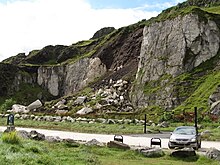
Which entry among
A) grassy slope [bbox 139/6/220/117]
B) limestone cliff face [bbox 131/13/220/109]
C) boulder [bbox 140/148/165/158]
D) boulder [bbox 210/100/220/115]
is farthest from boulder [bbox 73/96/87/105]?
boulder [bbox 140/148/165/158]

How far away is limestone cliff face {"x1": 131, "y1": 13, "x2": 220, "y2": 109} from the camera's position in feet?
267

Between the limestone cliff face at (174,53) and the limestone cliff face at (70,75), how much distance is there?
115ft

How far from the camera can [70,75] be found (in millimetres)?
141750

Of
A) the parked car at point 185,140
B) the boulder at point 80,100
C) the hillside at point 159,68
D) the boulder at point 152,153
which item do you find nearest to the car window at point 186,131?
the parked car at point 185,140

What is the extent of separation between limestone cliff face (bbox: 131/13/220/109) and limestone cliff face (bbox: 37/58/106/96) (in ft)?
115

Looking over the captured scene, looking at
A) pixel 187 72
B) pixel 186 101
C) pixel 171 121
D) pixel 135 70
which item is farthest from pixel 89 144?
pixel 135 70

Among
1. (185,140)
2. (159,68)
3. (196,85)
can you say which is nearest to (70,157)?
(185,140)

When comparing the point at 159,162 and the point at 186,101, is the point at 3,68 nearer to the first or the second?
the point at 186,101

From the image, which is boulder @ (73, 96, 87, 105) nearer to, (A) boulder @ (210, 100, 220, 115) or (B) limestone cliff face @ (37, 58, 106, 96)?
(B) limestone cliff face @ (37, 58, 106, 96)

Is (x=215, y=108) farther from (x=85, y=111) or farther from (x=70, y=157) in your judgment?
(x=70, y=157)

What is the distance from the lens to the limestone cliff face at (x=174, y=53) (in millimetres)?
81375

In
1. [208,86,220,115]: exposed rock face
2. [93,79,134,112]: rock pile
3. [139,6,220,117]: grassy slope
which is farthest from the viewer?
[93,79,134,112]: rock pile

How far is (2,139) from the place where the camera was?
75.0ft

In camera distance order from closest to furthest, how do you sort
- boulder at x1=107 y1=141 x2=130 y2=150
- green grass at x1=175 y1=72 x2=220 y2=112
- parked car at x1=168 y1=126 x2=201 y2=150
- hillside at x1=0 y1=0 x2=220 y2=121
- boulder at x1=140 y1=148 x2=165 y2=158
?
boulder at x1=140 y1=148 x2=165 y2=158 → boulder at x1=107 y1=141 x2=130 y2=150 → parked car at x1=168 y1=126 x2=201 y2=150 → green grass at x1=175 y1=72 x2=220 y2=112 → hillside at x1=0 y1=0 x2=220 y2=121
